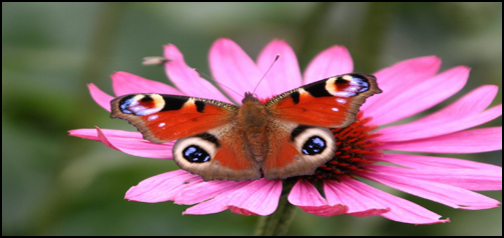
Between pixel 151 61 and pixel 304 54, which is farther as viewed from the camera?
pixel 304 54

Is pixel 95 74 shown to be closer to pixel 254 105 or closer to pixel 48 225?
pixel 48 225

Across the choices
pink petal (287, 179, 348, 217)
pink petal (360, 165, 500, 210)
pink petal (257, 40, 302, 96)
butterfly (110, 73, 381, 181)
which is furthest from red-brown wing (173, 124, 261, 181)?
pink petal (257, 40, 302, 96)

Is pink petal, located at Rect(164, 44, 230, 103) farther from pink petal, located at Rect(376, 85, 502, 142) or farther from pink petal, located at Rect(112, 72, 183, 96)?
pink petal, located at Rect(376, 85, 502, 142)

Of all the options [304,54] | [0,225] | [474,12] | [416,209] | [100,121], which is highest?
[474,12]

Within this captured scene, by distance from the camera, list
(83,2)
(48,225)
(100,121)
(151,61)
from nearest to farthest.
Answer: (151,61) → (48,225) → (100,121) → (83,2)

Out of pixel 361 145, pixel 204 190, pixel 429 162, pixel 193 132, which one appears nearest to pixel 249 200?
pixel 204 190

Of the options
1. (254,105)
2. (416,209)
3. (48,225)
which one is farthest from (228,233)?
(416,209)
